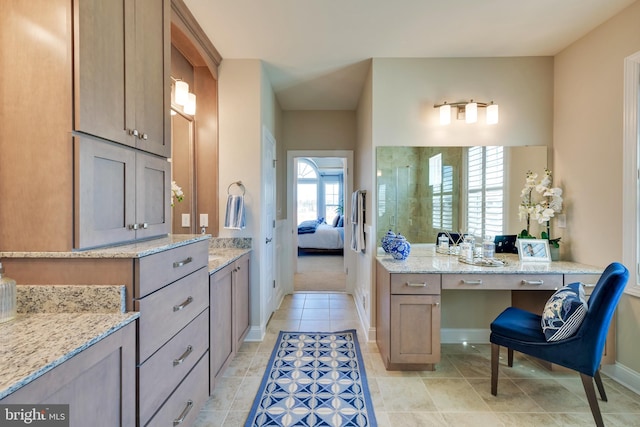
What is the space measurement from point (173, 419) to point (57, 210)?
1.07 m

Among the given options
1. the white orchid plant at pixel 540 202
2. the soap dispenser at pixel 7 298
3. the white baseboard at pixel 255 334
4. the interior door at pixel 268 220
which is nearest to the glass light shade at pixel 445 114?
the white orchid plant at pixel 540 202

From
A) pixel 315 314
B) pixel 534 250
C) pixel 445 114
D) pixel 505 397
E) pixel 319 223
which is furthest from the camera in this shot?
pixel 319 223

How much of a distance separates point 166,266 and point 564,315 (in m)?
2.28

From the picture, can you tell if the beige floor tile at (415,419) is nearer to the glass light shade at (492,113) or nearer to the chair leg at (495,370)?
the chair leg at (495,370)

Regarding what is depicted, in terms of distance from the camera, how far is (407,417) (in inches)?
69.7

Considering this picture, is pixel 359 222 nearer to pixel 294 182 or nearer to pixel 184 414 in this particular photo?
pixel 294 182

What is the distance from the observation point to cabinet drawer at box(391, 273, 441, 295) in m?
2.18

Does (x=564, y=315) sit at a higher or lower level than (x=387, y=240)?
lower

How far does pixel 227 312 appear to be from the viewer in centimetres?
213

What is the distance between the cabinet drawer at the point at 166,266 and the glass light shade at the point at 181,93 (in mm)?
1287

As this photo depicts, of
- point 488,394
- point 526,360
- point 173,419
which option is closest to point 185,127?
point 173,419

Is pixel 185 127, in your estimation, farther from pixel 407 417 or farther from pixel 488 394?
pixel 488 394

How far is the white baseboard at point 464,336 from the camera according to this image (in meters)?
2.77

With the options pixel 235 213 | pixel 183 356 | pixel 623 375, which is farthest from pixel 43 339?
pixel 623 375
